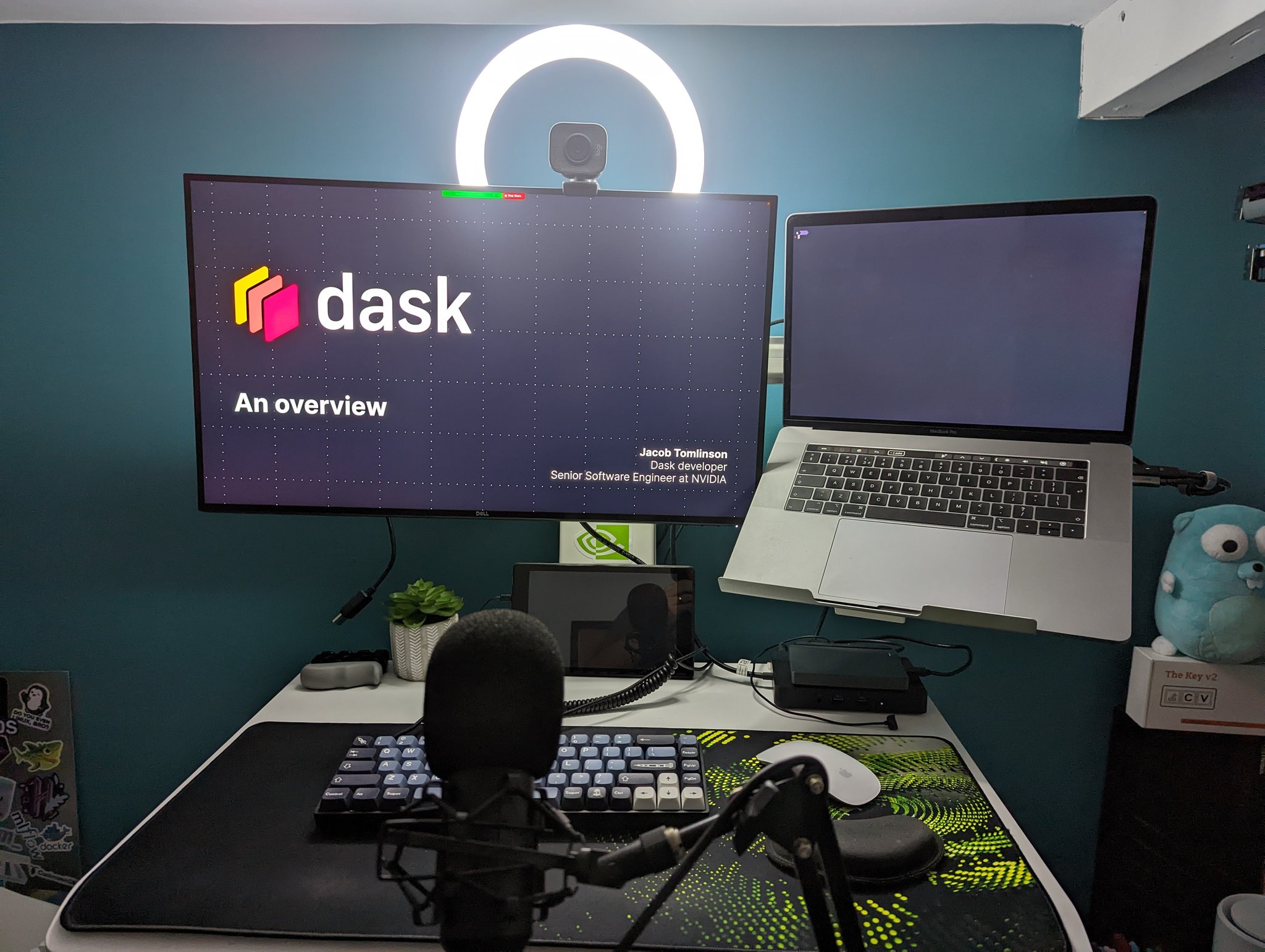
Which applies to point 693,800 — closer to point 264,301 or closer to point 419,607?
point 419,607

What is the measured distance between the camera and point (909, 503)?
3.38ft

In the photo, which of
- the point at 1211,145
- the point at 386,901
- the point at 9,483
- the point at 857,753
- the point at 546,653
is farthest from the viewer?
the point at 9,483

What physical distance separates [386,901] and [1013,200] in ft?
4.13

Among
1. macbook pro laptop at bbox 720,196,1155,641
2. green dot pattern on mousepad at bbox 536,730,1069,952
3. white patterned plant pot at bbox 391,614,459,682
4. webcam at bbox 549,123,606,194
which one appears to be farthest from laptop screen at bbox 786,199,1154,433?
white patterned plant pot at bbox 391,614,459,682

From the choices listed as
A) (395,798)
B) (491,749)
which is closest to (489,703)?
(491,749)

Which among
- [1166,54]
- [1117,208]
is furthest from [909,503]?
[1166,54]

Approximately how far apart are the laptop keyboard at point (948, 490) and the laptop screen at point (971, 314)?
0.06 meters

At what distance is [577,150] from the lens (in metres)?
1.03

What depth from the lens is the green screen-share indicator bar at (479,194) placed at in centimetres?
103

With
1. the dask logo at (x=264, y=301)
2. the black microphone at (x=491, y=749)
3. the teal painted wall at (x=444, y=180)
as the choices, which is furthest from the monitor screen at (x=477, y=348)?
the black microphone at (x=491, y=749)

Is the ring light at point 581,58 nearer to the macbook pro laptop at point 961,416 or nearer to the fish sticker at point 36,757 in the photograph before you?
the macbook pro laptop at point 961,416

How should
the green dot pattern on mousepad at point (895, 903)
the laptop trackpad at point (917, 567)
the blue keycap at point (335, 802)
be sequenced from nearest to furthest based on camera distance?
the green dot pattern on mousepad at point (895, 903), the blue keycap at point (335, 802), the laptop trackpad at point (917, 567)

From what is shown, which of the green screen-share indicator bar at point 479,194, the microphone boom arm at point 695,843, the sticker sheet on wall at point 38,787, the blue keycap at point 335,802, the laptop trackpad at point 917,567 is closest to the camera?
the microphone boom arm at point 695,843

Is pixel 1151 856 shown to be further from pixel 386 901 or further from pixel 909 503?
pixel 386 901
